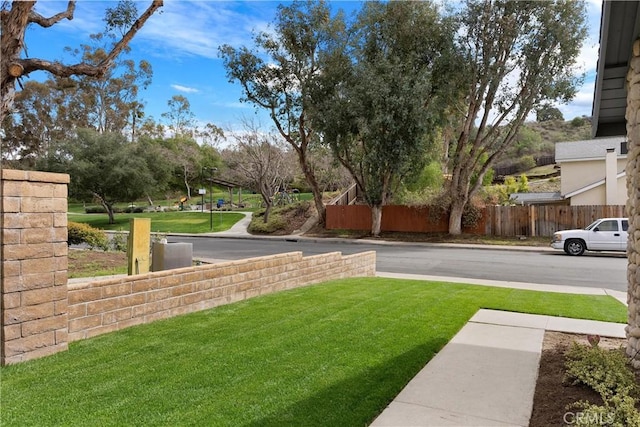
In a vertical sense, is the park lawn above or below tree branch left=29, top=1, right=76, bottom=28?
below

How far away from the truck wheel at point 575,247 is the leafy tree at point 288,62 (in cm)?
1430

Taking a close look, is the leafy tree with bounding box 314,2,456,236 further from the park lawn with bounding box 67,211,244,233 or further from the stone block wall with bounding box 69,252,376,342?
the stone block wall with bounding box 69,252,376,342

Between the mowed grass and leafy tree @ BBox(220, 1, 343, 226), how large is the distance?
1996 centimetres

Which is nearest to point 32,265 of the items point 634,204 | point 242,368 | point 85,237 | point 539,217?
point 242,368

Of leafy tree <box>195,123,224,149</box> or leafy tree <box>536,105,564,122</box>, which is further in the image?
leafy tree <box>195,123,224,149</box>

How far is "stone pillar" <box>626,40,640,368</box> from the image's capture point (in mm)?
3941

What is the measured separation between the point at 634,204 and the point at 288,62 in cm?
2345

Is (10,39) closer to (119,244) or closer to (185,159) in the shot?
(119,244)

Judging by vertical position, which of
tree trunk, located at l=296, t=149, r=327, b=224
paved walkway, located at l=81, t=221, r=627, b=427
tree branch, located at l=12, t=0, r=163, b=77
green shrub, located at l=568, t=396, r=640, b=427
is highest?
tree branch, located at l=12, t=0, r=163, b=77

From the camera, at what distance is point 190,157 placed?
5356cm

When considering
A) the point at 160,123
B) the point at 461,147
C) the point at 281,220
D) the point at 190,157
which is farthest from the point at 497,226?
the point at 160,123

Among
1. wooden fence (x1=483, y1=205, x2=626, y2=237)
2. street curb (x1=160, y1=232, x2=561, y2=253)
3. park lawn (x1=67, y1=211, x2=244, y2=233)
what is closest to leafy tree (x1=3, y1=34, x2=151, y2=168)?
park lawn (x1=67, y1=211, x2=244, y2=233)

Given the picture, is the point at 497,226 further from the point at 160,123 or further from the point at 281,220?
the point at 160,123

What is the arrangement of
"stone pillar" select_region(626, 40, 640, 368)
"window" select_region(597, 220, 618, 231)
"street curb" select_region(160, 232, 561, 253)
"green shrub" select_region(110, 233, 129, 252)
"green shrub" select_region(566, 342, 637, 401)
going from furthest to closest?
"street curb" select_region(160, 232, 561, 253), "window" select_region(597, 220, 618, 231), "green shrub" select_region(110, 233, 129, 252), "stone pillar" select_region(626, 40, 640, 368), "green shrub" select_region(566, 342, 637, 401)
